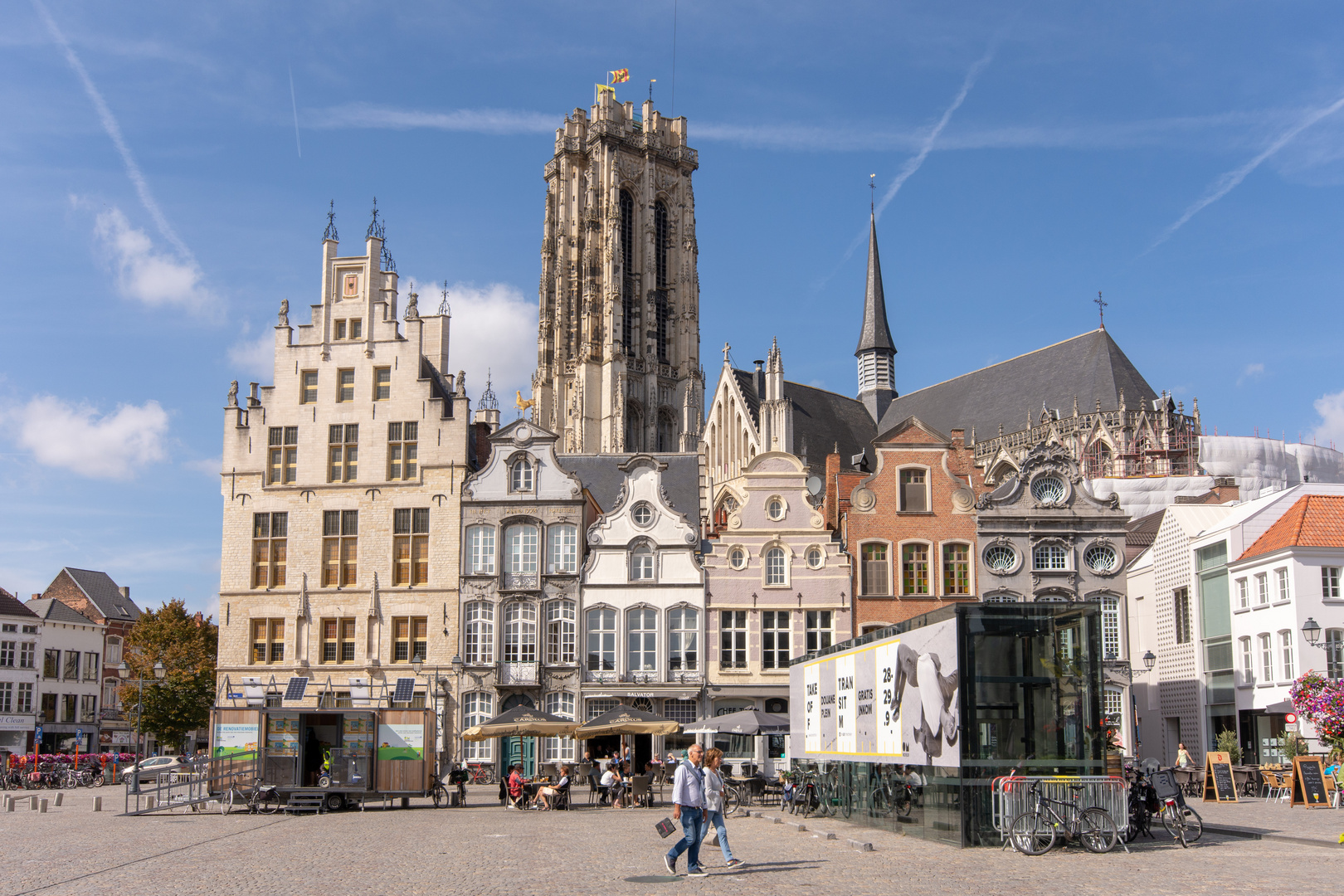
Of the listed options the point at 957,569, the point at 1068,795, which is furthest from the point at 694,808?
the point at 957,569

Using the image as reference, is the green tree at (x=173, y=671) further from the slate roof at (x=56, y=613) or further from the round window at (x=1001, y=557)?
the round window at (x=1001, y=557)

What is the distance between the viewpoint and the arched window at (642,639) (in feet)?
124

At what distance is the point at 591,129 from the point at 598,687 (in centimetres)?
6771

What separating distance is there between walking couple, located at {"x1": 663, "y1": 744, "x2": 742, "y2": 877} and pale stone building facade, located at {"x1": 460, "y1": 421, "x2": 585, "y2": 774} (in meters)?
23.3

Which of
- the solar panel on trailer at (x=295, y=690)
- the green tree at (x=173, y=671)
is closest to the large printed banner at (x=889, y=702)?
the solar panel on trailer at (x=295, y=690)

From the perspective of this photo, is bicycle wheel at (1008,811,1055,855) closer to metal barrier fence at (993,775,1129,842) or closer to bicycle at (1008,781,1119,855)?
bicycle at (1008,781,1119,855)

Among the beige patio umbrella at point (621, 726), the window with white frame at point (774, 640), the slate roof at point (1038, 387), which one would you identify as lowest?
the beige patio umbrella at point (621, 726)

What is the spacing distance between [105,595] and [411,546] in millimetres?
47558

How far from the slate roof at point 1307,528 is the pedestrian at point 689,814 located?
22.9 meters

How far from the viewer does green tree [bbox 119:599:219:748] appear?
51469mm

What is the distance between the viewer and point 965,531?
126 feet

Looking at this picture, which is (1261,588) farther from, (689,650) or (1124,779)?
(1124,779)

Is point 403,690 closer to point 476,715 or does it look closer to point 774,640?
point 476,715

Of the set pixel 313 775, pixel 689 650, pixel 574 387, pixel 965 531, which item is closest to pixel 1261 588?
pixel 965 531
